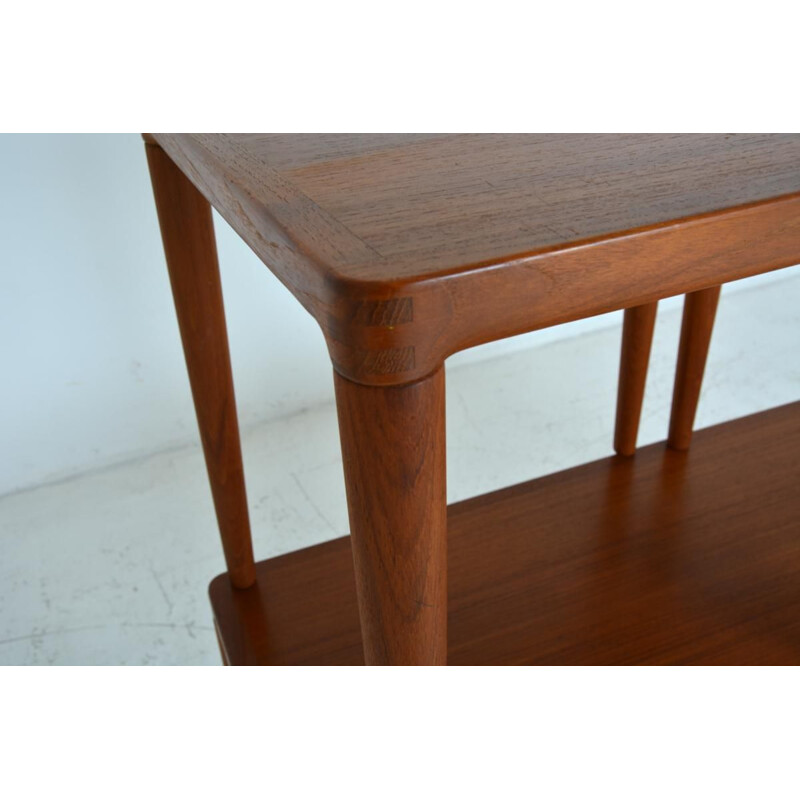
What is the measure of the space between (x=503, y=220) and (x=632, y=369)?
53 cm

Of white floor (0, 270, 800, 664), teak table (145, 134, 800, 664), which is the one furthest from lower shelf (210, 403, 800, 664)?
white floor (0, 270, 800, 664)

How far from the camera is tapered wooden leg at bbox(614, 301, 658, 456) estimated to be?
805mm

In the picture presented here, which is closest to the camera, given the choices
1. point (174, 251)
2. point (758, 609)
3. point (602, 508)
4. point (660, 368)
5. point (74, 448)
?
point (174, 251)

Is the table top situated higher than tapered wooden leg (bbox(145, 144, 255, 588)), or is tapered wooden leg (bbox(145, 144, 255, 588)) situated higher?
the table top

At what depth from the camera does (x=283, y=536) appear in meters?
1.04

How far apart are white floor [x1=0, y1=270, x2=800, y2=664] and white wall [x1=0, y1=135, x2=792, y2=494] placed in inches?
1.6

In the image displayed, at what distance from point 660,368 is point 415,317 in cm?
109

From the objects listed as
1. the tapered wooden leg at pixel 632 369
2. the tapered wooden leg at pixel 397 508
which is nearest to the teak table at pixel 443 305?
the tapered wooden leg at pixel 397 508

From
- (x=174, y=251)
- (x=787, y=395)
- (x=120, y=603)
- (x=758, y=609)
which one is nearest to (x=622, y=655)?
(x=758, y=609)

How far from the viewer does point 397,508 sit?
33 cm

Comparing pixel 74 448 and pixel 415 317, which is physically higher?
pixel 415 317

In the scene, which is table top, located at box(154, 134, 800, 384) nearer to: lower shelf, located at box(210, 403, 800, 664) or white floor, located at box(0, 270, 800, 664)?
lower shelf, located at box(210, 403, 800, 664)

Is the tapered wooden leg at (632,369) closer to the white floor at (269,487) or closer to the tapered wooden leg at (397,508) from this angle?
the white floor at (269,487)

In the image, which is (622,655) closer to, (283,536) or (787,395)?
(283,536)
